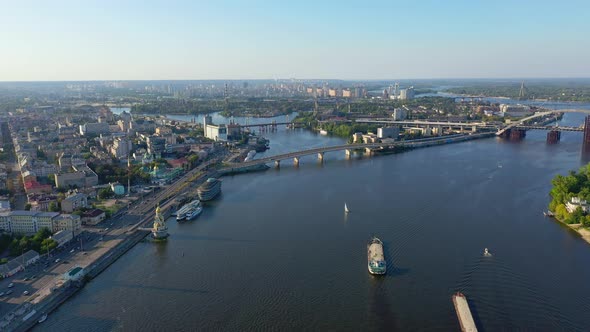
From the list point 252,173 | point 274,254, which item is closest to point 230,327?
point 274,254

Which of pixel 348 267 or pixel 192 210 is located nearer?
pixel 348 267

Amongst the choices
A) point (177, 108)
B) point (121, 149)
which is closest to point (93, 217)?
point (121, 149)

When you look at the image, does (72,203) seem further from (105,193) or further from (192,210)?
(192,210)

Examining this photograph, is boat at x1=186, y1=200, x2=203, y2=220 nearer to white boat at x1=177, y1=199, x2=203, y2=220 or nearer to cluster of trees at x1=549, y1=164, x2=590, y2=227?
white boat at x1=177, y1=199, x2=203, y2=220

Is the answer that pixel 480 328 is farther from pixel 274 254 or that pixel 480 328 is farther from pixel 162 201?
pixel 162 201

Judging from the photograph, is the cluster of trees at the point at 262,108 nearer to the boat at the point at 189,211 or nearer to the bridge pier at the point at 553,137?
the bridge pier at the point at 553,137

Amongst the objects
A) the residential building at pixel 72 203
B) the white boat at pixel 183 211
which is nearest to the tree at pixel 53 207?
the residential building at pixel 72 203
